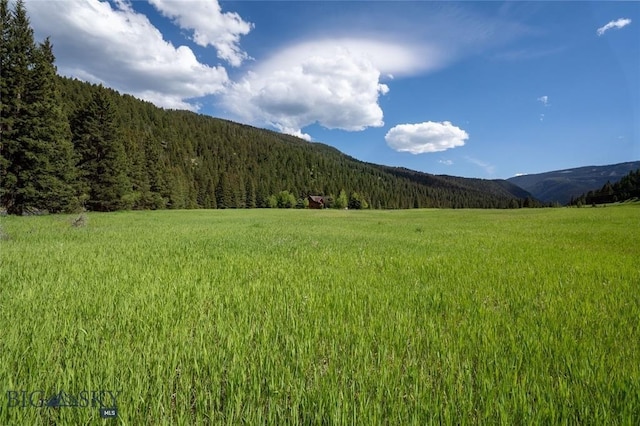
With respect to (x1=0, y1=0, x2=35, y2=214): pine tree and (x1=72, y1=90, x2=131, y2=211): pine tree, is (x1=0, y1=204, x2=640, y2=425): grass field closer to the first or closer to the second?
(x1=0, y1=0, x2=35, y2=214): pine tree

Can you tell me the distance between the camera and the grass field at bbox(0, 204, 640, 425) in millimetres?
2160

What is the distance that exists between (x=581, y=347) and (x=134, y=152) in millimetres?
68835

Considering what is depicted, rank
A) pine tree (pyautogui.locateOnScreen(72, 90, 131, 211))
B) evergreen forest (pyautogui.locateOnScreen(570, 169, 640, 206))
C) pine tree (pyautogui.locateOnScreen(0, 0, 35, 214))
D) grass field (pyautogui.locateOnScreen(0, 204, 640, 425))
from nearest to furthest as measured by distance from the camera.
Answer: grass field (pyautogui.locateOnScreen(0, 204, 640, 425)) < pine tree (pyautogui.locateOnScreen(0, 0, 35, 214)) < pine tree (pyautogui.locateOnScreen(72, 90, 131, 211)) < evergreen forest (pyautogui.locateOnScreen(570, 169, 640, 206))

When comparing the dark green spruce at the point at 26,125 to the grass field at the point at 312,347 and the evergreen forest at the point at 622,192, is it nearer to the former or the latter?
the grass field at the point at 312,347

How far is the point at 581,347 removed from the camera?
10.7 feet

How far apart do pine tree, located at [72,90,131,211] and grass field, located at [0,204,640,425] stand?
43255 millimetres

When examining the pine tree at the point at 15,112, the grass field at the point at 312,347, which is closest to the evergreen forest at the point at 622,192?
the grass field at the point at 312,347

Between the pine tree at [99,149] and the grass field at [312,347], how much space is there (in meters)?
43.3

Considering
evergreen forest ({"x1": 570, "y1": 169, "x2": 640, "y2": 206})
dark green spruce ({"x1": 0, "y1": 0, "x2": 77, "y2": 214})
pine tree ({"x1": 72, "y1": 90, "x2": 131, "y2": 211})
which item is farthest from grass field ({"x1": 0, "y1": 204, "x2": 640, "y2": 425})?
evergreen forest ({"x1": 570, "y1": 169, "x2": 640, "y2": 206})

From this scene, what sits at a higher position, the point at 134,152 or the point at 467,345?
the point at 134,152

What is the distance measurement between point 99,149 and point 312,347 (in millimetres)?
50540

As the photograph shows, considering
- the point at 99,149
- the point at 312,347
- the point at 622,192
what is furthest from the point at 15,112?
the point at 622,192

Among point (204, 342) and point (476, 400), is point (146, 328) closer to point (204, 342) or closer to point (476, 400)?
point (204, 342)

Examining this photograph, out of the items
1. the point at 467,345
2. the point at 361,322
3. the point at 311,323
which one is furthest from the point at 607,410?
the point at 311,323
